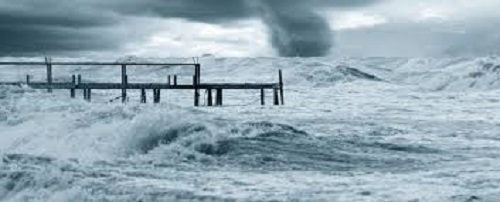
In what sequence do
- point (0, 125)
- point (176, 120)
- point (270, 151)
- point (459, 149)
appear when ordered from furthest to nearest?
point (0, 125)
point (176, 120)
point (459, 149)
point (270, 151)

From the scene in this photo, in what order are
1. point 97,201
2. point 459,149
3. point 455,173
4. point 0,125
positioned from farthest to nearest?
point 0,125
point 459,149
point 455,173
point 97,201

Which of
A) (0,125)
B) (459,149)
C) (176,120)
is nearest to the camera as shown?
(459,149)

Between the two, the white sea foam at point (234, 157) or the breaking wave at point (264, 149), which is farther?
the breaking wave at point (264, 149)

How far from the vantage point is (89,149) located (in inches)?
569

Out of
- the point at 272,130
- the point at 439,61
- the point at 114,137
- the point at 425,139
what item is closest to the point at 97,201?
the point at 114,137

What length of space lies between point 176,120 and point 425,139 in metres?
5.31

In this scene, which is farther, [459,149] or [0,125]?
[0,125]

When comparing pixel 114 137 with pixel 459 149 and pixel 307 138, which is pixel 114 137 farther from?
pixel 459 149

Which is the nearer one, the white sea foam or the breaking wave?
the white sea foam

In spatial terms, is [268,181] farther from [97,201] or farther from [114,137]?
[114,137]

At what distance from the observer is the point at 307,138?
16.2 meters

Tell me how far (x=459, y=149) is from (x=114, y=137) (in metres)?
6.57

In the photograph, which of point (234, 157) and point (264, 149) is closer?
point (234, 157)

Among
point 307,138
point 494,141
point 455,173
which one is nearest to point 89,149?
point 307,138
